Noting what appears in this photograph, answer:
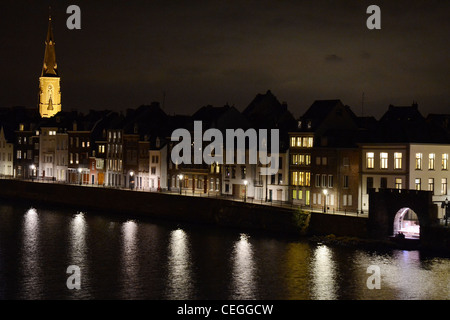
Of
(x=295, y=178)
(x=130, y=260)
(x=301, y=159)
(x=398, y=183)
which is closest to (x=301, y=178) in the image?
(x=295, y=178)

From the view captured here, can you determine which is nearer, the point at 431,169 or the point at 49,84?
the point at 431,169

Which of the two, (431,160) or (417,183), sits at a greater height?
(431,160)

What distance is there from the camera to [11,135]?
126 m

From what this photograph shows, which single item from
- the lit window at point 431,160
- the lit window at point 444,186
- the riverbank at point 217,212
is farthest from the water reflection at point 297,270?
the lit window at point 444,186

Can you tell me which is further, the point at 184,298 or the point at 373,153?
the point at 373,153

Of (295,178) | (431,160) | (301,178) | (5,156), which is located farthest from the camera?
(5,156)

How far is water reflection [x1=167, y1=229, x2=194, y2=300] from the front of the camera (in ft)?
151

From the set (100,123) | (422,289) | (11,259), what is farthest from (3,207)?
(422,289)

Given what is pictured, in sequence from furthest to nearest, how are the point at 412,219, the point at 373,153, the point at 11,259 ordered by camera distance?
the point at 373,153
the point at 412,219
the point at 11,259

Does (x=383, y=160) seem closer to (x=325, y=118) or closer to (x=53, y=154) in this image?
(x=325, y=118)

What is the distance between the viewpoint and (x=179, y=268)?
2068 inches

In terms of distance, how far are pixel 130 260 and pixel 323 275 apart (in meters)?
14.0
